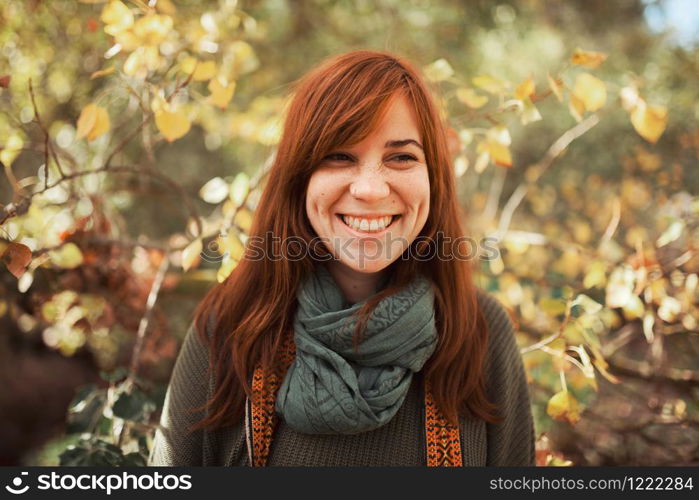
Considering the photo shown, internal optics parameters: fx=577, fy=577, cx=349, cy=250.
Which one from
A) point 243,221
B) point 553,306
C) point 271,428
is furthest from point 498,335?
point 243,221

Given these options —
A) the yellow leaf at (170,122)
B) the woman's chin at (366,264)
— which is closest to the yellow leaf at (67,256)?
the yellow leaf at (170,122)

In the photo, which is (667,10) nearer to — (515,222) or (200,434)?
(515,222)

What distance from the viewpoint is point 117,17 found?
1562 mm

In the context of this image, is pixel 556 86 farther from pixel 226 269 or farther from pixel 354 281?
pixel 226 269

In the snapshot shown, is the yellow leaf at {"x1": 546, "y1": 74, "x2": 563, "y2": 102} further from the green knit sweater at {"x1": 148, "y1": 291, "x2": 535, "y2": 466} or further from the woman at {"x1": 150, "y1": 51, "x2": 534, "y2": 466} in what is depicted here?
the green knit sweater at {"x1": 148, "y1": 291, "x2": 535, "y2": 466}

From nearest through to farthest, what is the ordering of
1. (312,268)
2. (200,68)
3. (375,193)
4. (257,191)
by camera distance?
(375,193), (312,268), (200,68), (257,191)

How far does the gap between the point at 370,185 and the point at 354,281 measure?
Result: 1.02ft

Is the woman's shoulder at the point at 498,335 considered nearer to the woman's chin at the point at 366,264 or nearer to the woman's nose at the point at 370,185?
the woman's chin at the point at 366,264

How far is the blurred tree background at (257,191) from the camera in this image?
172cm

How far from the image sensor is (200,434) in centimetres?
150

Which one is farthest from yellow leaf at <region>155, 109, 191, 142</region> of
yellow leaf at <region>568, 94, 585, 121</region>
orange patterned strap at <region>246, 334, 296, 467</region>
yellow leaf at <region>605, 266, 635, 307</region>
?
yellow leaf at <region>605, 266, 635, 307</region>

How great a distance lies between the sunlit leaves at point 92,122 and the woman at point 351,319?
0.49m

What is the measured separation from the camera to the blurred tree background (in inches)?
67.8

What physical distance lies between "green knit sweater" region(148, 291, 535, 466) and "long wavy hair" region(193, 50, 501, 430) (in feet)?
0.13
